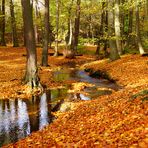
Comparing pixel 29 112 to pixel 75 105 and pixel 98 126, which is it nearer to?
pixel 75 105

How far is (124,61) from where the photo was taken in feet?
81.4

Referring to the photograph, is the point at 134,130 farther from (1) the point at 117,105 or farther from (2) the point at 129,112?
Answer: (1) the point at 117,105

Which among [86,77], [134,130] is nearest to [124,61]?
[86,77]

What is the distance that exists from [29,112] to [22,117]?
716mm

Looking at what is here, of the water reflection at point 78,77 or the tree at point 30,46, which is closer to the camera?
the tree at point 30,46

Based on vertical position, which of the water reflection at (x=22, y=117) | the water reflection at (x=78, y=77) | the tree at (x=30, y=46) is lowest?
the water reflection at (x=22, y=117)

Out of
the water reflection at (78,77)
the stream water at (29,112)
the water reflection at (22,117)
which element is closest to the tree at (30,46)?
the stream water at (29,112)

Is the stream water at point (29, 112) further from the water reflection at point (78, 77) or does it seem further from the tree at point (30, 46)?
A: the tree at point (30, 46)

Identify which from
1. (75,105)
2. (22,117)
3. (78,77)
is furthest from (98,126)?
(78,77)

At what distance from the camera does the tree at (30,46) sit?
56.5 ft

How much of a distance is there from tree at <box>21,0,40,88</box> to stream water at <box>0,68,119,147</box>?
1098mm

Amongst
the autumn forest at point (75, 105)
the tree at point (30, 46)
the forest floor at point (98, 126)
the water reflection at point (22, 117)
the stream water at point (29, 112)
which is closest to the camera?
the forest floor at point (98, 126)

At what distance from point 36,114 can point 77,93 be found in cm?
407

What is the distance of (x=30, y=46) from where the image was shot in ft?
58.6
